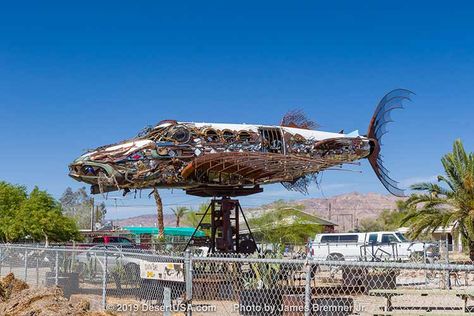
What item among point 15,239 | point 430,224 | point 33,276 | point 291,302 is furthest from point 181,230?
point 291,302

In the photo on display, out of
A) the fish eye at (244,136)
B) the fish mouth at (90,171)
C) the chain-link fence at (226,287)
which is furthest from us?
the fish eye at (244,136)

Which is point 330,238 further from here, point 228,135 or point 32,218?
point 228,135

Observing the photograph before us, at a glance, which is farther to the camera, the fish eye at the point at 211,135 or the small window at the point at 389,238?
the small window at the point at 389,238

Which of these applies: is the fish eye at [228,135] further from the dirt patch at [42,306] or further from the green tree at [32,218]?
the green tree at [32,218]

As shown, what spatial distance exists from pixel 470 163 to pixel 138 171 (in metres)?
15.3

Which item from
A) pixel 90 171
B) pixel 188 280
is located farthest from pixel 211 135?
pixel 188 280

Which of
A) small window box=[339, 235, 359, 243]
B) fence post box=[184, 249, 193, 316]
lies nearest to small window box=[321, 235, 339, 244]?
small window box=[339, 235, 359, 243]

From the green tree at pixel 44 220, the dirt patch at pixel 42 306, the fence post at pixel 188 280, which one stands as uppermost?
the green tree at pixel 44 220

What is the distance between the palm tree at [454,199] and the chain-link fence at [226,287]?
9.09 metres

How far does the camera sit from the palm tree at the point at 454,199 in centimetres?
2666

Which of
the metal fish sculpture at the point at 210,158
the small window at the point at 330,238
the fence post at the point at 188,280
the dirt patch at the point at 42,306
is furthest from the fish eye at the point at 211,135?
the small window at the point at 330,238

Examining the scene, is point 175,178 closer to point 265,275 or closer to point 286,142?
point 286,142

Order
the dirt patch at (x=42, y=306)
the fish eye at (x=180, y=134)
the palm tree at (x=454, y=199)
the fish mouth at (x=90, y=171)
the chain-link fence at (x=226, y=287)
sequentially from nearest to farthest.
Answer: the chain-link fence at (x=226, y=287) → the dirt patch at (x=42, y=306) → the fish mouth at (x=90, y=171) → the fish eye at (x=180, y=134) → the palm tree at (x=454, y=199)

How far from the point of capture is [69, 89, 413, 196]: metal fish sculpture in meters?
17.9
